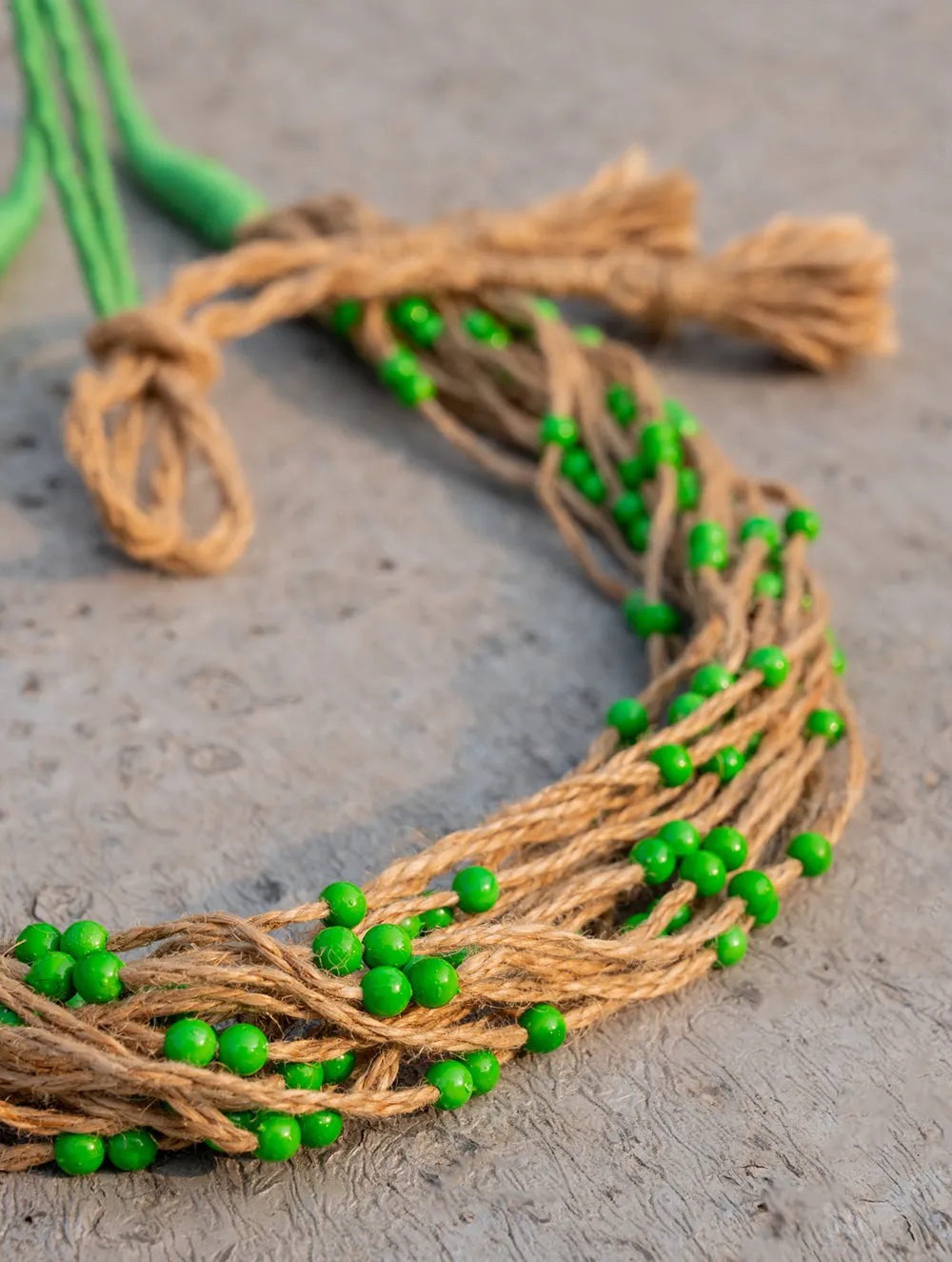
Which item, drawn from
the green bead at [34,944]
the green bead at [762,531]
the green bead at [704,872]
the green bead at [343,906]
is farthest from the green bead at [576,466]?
the green bead at [34,944]

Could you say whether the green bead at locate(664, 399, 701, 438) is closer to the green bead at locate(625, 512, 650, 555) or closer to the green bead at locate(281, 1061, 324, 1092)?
the green bead at locate(625, 512, 650, 555)

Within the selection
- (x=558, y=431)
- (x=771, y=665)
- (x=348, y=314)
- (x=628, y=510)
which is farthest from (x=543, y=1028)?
(x=348, y=314)

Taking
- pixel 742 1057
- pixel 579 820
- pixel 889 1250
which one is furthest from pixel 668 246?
pixel 889 1250

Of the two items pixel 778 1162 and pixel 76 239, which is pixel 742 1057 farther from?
pixel 76 239

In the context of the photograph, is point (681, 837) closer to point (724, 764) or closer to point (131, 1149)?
point (724, 764)

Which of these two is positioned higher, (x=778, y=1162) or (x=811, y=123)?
(x=811, y=123)
